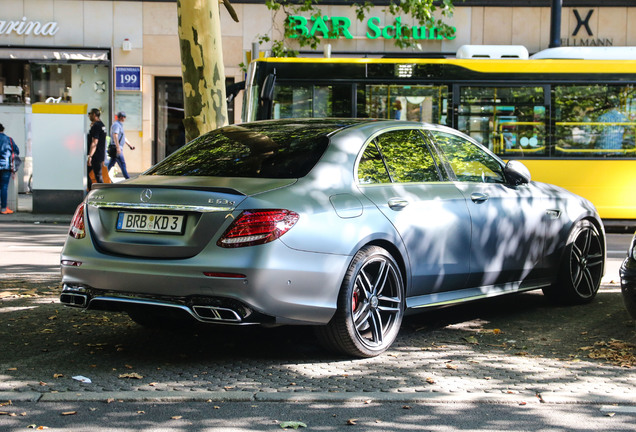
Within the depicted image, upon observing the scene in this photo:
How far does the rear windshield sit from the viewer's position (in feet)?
18.8

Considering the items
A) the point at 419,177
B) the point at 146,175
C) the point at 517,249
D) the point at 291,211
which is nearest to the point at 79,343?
the point at 146,175

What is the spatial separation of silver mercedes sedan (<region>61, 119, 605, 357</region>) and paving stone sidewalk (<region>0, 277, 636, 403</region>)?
0.28m

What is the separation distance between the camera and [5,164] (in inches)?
695

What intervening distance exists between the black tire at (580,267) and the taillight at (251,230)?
3.29 metres

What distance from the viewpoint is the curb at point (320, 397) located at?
4.75m

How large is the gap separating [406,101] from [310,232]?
1047 cm

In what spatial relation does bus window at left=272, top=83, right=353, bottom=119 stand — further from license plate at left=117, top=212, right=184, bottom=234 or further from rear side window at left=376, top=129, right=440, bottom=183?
license plate at left=117, top=212, right=184, bottom=234

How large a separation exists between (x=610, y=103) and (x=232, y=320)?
465 inches

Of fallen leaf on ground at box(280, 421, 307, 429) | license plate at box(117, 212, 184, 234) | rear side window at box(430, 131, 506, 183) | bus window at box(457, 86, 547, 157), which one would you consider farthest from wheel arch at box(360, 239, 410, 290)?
bus window at box(457, 86, 547, 157)

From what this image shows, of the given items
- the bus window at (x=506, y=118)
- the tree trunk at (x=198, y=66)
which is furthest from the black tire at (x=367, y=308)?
the bus window at (x=506, y=118)

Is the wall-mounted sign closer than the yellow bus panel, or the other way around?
the yellow bus panel

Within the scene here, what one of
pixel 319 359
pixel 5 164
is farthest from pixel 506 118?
pixel 319 359

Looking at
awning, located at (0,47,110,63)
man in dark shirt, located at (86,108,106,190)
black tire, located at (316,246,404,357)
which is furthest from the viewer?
awning, located at (0,47,110,63)

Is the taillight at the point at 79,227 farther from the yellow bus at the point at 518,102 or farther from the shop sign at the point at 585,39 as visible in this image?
the shop sign at the point at 585,39
